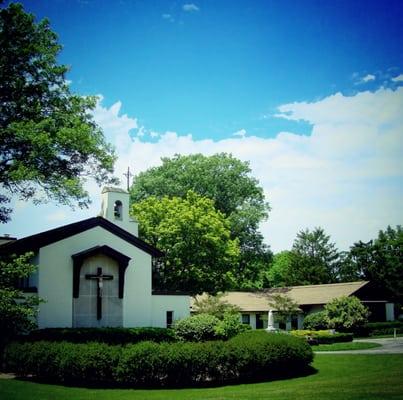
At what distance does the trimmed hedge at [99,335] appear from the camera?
22.2m

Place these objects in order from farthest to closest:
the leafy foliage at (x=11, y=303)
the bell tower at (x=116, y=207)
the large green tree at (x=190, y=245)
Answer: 1. the large green tree at (x=190, y=245)
2. the bell tower at (x=116, y=207)
3. the leafy foliage at (x=11, y=303)

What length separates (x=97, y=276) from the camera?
1084 inches

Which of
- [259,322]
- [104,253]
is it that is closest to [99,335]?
[104,253]

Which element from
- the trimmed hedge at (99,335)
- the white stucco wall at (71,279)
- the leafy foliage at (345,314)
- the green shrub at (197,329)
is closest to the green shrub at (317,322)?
the leafy foliage at (345,314)

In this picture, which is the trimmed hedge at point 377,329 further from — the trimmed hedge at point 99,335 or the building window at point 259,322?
the trimmed hedge at point 99,335

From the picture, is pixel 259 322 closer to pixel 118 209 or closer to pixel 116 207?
pixel 118 209

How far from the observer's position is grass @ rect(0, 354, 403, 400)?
1367cm

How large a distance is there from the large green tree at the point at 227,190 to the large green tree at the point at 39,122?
3168 cm

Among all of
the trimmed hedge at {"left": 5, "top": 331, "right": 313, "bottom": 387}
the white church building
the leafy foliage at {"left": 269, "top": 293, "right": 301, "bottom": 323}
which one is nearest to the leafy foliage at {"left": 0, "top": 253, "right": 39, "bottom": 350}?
the trimmed hedge at {"left": 5, "top": 331, "right": 313, "bottom": 387}

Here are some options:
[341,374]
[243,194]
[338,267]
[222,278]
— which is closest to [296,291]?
[243,194]

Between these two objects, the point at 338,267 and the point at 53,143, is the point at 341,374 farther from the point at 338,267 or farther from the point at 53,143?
the point at 338,267

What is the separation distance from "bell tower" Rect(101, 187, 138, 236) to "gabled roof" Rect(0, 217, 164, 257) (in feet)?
8.48

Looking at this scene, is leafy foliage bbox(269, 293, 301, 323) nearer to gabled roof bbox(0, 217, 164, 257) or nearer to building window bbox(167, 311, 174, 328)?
building window bbox(167, 311, 174, 328)

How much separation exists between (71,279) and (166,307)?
6989 mm
